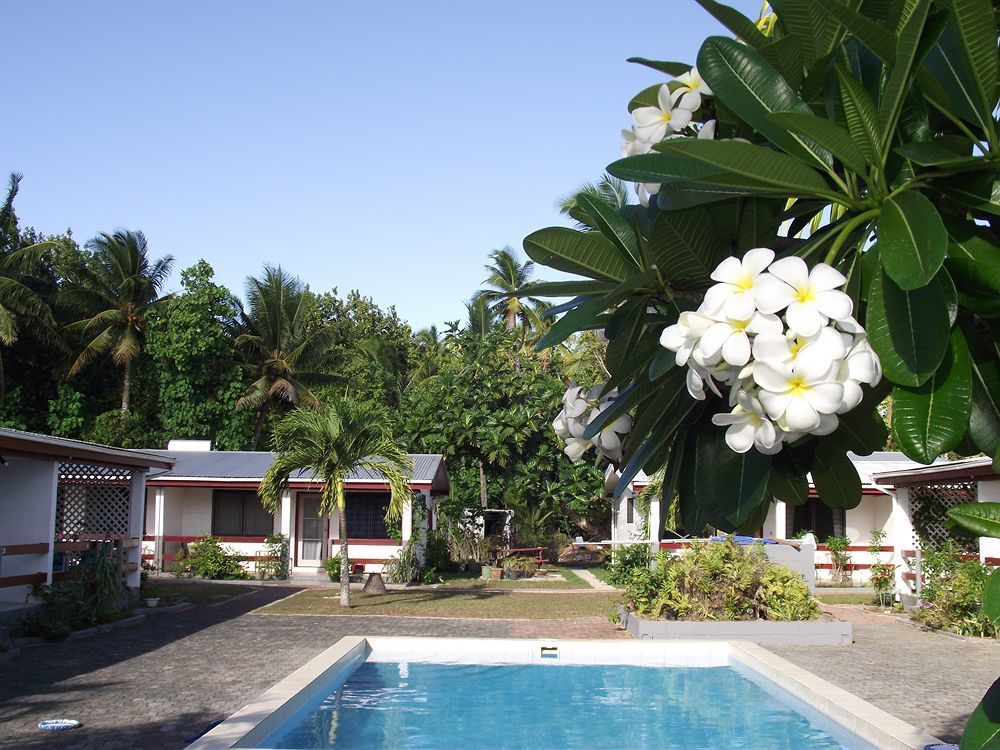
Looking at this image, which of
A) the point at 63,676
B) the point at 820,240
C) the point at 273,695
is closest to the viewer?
the point at 820,240

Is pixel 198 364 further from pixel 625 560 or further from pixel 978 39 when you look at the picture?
pixel 978 39

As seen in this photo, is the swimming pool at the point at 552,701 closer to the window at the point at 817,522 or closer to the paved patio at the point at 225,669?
the paved patio at the point at 225,669

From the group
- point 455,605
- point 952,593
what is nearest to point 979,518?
point 952,593

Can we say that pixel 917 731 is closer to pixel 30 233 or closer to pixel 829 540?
pixel 829 540

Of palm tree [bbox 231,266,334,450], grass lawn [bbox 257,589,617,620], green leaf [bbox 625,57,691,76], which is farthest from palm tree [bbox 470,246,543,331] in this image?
green leaf [bbox 625,57,691,76]

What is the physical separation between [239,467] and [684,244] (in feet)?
86.2

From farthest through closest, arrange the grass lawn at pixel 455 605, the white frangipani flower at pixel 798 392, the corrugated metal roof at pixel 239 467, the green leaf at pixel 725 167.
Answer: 1. the corrugated metal roof at pixel 239 467
2. the grass lawn at pixel 455 605
3. the green leaf at pixel 725 167
4. the white frangipani flower at pixel 798 392

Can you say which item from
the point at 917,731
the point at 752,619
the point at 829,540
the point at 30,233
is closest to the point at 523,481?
the point at 829,540

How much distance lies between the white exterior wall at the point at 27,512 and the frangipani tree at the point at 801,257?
1542cm

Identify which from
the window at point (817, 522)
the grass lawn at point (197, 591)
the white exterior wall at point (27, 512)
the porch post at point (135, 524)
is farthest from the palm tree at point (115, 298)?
the window at point (817, 522)

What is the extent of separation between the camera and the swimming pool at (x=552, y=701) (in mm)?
8930

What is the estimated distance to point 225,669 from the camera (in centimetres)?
1152

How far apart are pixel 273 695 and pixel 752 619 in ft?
27.8

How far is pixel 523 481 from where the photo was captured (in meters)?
28.6
